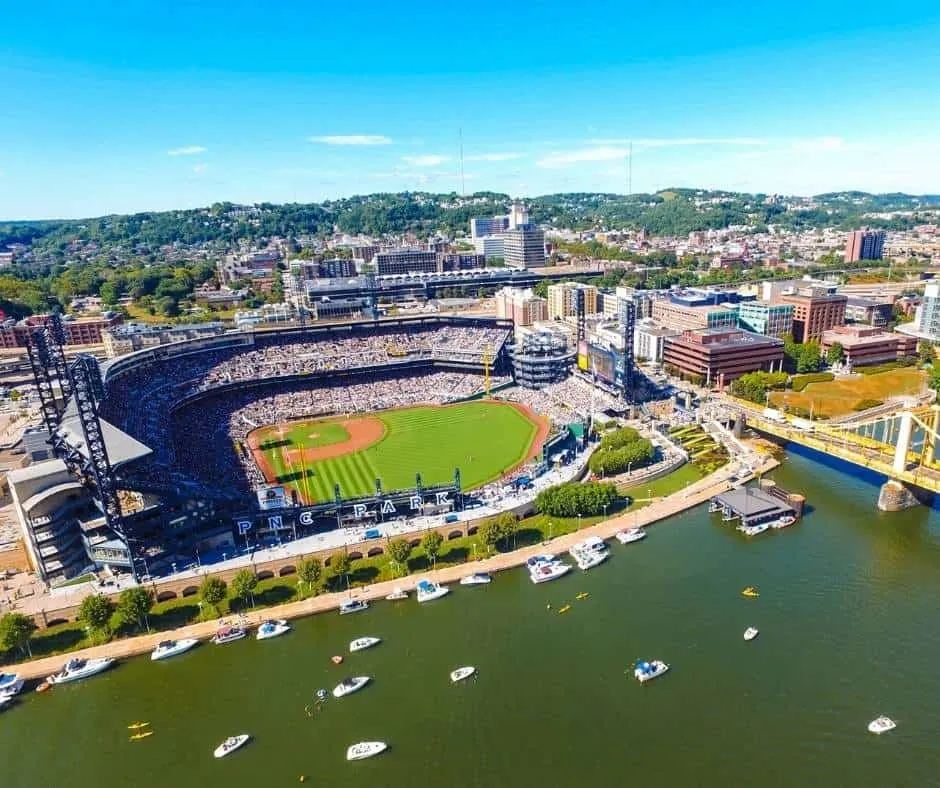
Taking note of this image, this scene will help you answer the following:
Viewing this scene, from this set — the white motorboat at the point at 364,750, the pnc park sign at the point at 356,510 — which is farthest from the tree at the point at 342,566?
the white motorboat at the point at 364,750

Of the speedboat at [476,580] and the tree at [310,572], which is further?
the speedboat at [476,580]

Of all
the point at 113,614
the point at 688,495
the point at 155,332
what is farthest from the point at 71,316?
the point at 688,495

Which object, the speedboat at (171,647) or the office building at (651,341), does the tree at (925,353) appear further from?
the speedboat at (171,647)

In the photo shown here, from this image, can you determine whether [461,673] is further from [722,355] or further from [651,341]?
[651,341]

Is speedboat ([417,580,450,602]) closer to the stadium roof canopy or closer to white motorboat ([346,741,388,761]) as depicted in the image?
white motorboat ([346,741,388,761])

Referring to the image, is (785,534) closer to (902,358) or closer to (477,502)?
(477,502)

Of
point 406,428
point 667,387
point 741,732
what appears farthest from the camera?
point 667,387
